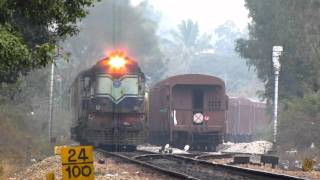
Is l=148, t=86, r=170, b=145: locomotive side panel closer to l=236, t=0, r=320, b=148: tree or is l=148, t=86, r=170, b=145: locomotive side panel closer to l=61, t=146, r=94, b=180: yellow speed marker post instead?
l=236, t=0, r=320, b=148: tree

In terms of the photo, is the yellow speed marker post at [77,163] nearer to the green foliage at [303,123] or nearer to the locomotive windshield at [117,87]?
the locomotive windshield at [117,87]

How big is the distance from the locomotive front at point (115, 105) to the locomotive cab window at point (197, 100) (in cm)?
621

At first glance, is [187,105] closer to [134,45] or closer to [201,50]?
[134,45]

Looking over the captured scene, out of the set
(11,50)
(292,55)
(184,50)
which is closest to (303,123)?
(292,55)

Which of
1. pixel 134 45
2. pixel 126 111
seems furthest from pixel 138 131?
pixel 134 45

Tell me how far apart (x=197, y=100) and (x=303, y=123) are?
8074 mm

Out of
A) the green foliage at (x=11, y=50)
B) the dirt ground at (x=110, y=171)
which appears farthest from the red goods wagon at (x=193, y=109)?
the green foliage at (x=11, y=50)

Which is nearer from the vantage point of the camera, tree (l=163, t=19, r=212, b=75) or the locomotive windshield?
the locomotive windshield

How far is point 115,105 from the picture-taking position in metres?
24.6

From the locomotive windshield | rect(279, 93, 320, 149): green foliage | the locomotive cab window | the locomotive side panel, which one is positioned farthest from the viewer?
rect(279, 93, 320, 149): green foliage

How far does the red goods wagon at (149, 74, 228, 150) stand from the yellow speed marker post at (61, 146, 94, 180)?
19.8m

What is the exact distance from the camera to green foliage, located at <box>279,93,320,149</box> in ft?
113

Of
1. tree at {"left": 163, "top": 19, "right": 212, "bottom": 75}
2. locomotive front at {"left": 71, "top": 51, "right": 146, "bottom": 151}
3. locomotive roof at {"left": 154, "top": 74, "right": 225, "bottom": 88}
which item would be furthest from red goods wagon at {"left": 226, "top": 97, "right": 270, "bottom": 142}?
tree at {"left": 163, "top": 19, "right": 212, "bottom": 75}

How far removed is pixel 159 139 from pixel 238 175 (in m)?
18.7
